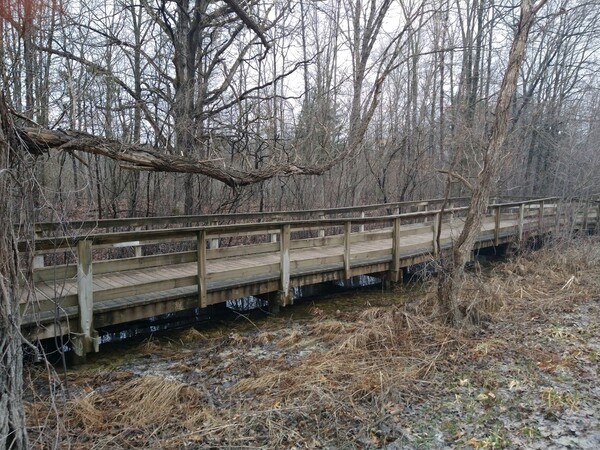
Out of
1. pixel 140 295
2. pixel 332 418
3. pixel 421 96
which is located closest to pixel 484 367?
pixel 332 418

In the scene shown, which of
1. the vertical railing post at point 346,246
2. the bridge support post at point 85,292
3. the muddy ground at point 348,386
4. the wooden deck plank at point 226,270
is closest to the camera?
the muddy ground at point 348,386

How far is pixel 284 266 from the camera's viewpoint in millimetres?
7207

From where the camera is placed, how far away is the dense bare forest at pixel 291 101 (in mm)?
9617

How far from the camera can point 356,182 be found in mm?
15867

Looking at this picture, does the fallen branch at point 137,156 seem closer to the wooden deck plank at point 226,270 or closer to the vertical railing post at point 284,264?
the vertical railing post at point 284,264

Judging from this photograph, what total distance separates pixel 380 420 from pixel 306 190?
451 inches

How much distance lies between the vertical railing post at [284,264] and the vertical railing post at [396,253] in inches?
105

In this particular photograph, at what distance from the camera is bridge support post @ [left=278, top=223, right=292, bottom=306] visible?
7117mm

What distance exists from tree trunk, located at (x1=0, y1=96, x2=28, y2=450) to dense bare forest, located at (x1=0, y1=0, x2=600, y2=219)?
3.36m

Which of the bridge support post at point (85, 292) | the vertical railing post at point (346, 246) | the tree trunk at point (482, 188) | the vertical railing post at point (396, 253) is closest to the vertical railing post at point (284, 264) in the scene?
the vertical railing post at point (346, 246)

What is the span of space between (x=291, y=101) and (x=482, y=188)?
34.9 ft

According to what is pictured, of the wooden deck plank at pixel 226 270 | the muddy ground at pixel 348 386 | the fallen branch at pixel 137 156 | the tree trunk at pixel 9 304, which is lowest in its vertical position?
the muddy ground at pixel 348 386

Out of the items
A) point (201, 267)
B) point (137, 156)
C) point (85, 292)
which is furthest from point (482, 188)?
point (85, 292)

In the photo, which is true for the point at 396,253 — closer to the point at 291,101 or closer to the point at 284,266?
the point at 284,266
